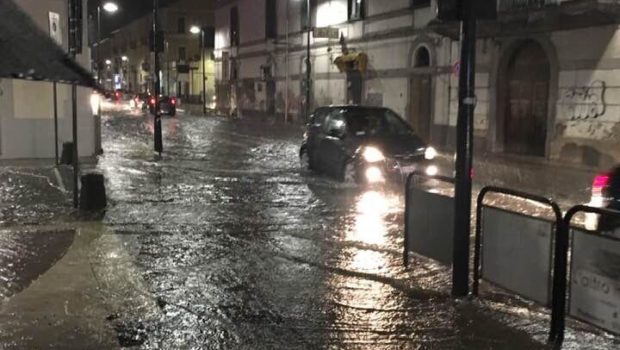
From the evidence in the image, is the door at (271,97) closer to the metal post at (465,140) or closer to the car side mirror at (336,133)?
the car side mirror at (336,133)

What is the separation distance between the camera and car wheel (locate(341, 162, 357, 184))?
47.3 ft

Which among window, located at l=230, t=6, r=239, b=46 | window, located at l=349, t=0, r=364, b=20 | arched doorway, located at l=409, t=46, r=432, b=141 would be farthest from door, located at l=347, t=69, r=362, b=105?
window, located at l=230, t=6, r=239, b=46

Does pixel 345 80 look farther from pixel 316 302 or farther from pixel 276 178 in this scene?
pixel 316 302

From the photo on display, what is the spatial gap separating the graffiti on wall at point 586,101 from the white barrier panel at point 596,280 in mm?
14439

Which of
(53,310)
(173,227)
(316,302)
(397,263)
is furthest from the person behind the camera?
(173,227)

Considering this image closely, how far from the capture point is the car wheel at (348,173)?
14.4 m

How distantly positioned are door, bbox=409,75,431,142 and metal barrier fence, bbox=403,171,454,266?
1974 centimetres

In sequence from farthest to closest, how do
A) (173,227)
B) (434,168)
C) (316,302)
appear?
1. (434,168)
2. (173,227)
3. (316,302)

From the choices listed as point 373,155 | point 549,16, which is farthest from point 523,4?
point 373,155

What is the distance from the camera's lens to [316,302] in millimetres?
6582

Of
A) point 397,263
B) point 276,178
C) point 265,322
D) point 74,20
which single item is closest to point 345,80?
point 276,178

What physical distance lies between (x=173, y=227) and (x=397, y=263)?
11.4ft

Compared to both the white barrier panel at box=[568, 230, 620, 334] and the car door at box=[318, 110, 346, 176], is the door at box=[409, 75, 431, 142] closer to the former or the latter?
the car door at box=[318, 110, 346, 176]

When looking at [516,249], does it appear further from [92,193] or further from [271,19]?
[271,19]
